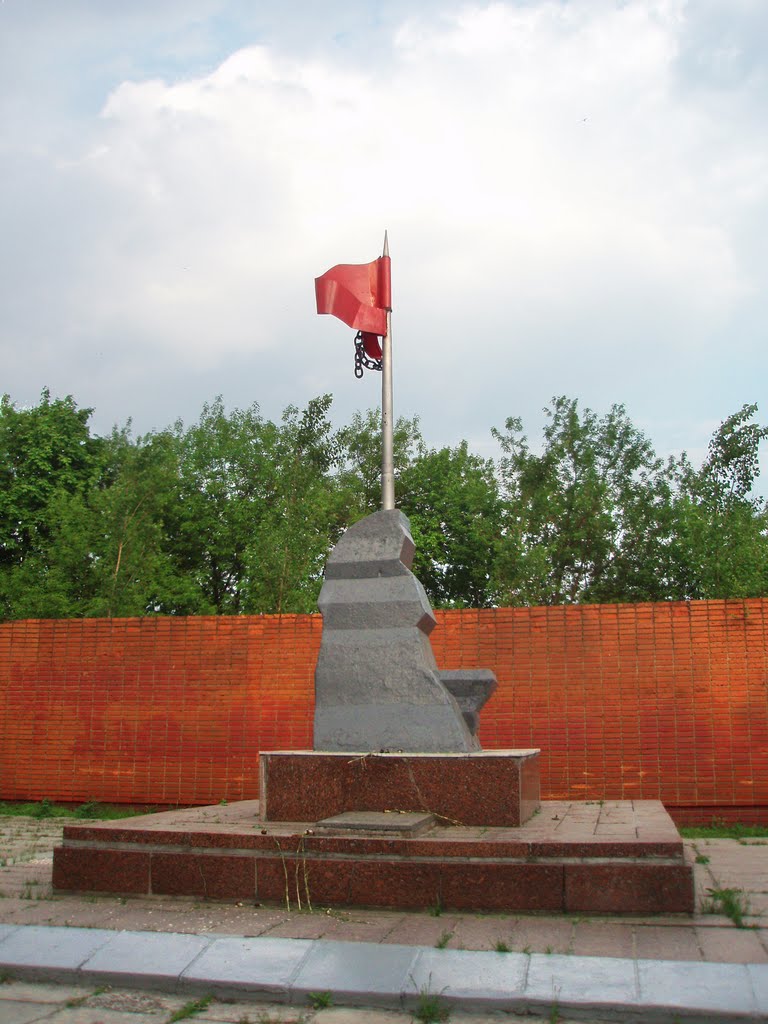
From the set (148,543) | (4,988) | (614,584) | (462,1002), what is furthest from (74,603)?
(462,1002)

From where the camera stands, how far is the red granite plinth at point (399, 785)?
529cm

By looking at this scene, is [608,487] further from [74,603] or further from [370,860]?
[370,860]

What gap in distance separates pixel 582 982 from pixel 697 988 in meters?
0.39

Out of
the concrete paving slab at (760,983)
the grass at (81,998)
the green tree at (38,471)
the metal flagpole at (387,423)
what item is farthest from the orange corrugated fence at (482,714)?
the green tree at (38,471)

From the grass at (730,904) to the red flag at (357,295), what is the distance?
4.39 meters

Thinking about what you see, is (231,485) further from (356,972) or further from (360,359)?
(356,972)

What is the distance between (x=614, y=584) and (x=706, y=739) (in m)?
7.75

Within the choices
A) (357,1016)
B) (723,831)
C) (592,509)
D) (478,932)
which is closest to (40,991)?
(357,1016)

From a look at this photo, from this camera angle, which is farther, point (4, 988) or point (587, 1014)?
point (4, 988)

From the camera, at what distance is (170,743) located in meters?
9.05

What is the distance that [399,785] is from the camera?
5.42 metres

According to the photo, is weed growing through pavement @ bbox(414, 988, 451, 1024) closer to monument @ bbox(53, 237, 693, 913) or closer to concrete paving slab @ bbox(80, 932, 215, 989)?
concrete paving slab @ bbox(80, 932, 215, 989)

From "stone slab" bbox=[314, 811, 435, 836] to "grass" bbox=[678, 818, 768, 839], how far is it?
10.1ft

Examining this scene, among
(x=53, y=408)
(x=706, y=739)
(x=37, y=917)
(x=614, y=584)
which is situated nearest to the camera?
(x=37, y=917)
